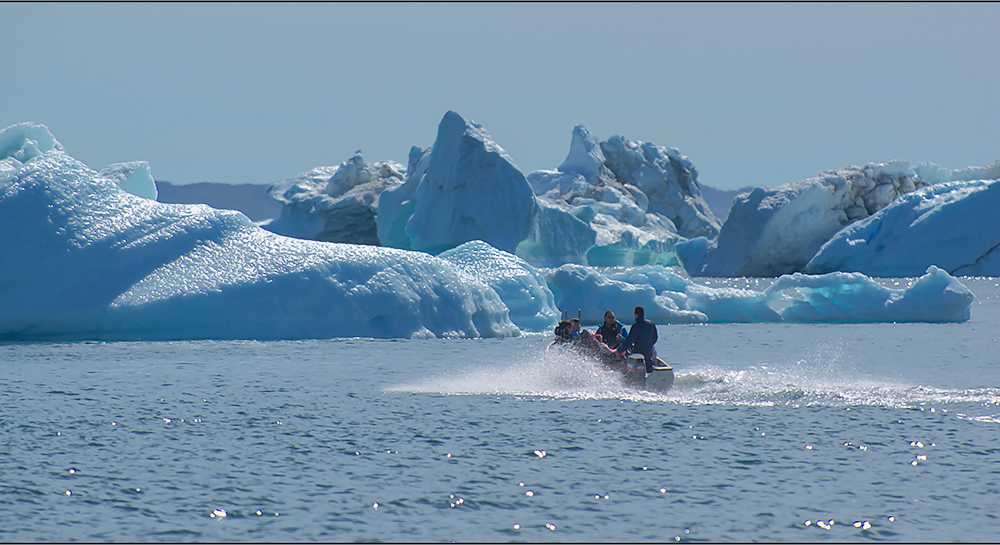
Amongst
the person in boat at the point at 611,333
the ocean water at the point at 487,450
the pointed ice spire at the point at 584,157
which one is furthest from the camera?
the pointed ice spire at the point at 584,157

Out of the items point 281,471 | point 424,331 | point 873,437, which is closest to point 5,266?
point 424,331

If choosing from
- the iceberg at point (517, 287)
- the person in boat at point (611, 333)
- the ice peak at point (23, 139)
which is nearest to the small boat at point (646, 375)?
the person in boat at point (611, 333)

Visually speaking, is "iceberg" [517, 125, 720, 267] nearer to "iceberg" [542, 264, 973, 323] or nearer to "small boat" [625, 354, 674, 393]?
→ "iceberg" [542, 264, 973, 323]

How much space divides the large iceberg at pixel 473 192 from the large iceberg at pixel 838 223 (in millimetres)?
17596

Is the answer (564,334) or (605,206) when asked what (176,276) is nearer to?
(564,334)

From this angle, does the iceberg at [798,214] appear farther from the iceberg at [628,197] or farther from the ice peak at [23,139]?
the ice peak at [23,139]

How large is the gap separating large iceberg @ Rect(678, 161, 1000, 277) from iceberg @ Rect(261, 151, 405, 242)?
76.0 feet

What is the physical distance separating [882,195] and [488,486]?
53576 mm

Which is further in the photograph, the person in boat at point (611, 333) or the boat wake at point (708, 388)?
the person in boat at point (611, 333)

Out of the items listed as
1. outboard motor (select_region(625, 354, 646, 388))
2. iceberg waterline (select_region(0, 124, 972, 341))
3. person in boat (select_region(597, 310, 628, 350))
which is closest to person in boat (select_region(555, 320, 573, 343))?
person in boat (select_region(597, 310, 628, 350))

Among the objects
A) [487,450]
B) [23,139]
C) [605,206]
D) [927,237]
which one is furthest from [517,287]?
[605,206]

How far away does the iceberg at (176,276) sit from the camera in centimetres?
1958

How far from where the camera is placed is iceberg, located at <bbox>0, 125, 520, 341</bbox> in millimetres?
→ 19578

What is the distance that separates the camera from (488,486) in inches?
332
